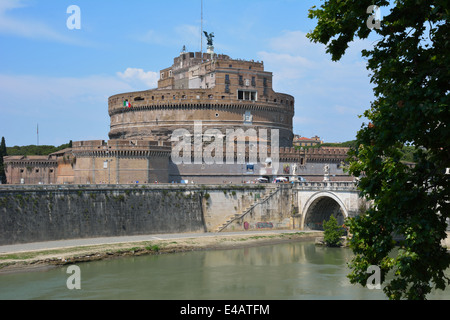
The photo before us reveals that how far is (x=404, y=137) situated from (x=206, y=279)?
764 inches

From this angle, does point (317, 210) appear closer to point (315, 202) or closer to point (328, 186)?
point (315, 202)

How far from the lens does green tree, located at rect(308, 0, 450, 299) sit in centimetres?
1019

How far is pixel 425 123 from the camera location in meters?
10.2

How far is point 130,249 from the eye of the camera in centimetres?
3491

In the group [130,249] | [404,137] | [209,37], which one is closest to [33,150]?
[209,37]

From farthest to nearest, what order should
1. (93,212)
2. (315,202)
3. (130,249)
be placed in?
(315,202) → (93,212) → (130,249)

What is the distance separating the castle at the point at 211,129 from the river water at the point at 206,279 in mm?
17228

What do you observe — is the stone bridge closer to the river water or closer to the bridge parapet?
the bridge parapet

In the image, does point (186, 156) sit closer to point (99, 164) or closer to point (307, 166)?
point (99, 164)

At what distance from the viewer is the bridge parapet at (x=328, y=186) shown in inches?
1643

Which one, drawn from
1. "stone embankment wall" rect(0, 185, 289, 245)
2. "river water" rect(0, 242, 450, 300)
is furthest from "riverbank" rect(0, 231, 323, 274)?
"stone embankment wall" rect(0, 185, 289, 245)

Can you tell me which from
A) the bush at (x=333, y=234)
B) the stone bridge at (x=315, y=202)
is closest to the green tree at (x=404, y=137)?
the bush at (x=333, y=234)

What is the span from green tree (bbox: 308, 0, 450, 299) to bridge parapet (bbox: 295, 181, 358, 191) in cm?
2902

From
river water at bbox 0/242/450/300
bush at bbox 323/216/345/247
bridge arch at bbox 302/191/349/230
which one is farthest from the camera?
bridge arch at bbox 302/191/349/230
